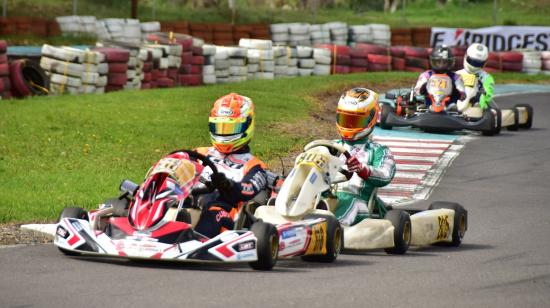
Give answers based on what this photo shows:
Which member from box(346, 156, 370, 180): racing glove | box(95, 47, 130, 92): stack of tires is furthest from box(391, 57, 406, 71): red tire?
box(346, 156, 370, 180): racing glove

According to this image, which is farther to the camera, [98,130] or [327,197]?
[98,130]

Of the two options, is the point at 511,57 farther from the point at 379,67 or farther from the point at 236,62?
the point at 236,62

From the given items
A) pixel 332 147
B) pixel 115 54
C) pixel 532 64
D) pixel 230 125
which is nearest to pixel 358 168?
pixel 332 147

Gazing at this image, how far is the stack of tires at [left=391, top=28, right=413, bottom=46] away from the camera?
3306cm

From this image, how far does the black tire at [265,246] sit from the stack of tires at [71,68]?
13048mm

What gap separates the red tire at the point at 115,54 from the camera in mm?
20500

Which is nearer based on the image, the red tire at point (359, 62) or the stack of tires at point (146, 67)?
the stack of tires at point (146, 67)

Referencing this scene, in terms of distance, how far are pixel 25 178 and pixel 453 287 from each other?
5964 millimetres

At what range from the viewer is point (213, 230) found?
7625 millimetres

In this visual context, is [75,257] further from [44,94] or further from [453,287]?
[44,94]

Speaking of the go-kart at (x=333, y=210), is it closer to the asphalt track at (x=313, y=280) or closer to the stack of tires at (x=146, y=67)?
the asphalt track at (x=313, y=280)

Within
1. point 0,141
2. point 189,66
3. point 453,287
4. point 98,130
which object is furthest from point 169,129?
point 453,287

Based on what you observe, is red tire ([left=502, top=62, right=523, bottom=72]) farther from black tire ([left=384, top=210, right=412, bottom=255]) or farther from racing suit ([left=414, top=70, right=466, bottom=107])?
black tire ([left=384, top=210, right=412, bottom=255])

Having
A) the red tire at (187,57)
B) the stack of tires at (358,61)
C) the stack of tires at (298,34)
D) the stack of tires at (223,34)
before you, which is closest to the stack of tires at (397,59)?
the stack of tires at (358,61)
